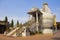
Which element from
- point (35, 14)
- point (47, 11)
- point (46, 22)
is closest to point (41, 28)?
point (46, 22)

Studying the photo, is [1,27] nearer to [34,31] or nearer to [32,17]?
[32,17]

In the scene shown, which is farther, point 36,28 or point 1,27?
point 1,27

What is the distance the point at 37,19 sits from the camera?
33.9 meters

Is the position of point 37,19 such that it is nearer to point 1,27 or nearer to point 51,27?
point 51,27

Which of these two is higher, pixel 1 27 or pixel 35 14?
pixel 35 14

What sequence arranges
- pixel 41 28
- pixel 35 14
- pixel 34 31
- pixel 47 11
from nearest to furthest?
pixel 34 31 → pixel 41 28 → pixel 35 14 → pixel 47 11

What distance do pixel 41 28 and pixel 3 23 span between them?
10208 mm

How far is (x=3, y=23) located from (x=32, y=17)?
24.8 ft

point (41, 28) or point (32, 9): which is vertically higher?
point (32, 9)

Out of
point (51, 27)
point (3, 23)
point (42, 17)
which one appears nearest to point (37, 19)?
point (42, 17)

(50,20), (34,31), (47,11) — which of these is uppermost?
(47,11)

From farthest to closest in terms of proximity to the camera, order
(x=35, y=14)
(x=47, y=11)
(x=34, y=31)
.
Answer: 1. (x=47, y=11)
2. (x=35, y=14)
3. (x=34, y=31)

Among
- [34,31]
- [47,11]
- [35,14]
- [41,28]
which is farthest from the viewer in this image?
[47,11]

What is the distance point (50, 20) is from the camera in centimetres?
3416
